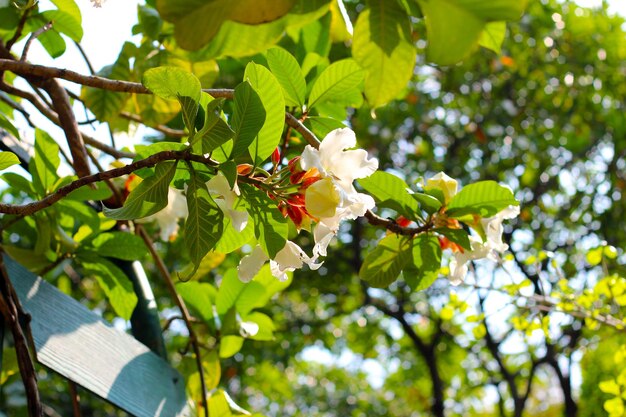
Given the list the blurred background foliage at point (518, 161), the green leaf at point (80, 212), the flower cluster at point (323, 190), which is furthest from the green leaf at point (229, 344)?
the blurred background foliage at point (518, 161)

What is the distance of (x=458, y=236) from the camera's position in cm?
87

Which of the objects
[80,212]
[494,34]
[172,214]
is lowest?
[172,214]

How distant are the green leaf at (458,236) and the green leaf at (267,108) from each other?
281 millimetres

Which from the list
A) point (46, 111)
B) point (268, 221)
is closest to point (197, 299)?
point (46, 111)

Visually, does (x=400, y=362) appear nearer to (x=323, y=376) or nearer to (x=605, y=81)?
(x=323, y=376)

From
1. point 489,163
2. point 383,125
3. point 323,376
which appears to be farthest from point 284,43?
point 323,376

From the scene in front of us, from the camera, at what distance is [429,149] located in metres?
4.49

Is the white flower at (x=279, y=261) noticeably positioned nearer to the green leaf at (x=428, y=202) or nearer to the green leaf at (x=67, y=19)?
the green leaf at (x=428, y=202)

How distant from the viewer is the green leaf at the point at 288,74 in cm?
89

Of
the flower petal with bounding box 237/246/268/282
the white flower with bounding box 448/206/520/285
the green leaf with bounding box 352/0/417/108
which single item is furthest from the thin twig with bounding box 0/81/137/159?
the green leaf with bounding box 352/0/417/108

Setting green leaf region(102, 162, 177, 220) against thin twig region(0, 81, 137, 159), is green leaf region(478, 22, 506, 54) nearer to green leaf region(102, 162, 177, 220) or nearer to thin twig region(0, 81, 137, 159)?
green leaf region(102, 162, 177, 220)

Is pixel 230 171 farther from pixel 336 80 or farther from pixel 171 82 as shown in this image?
pixel 336 80

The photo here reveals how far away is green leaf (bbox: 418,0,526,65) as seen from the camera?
1.26 feet

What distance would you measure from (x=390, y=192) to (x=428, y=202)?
5 centimetres
